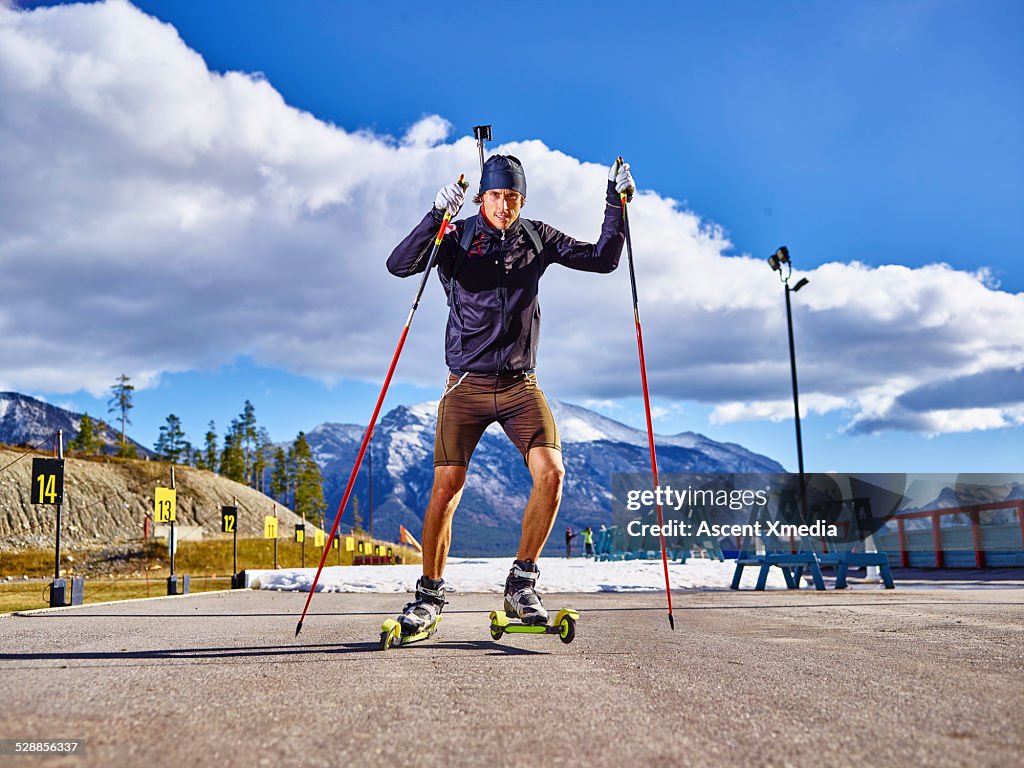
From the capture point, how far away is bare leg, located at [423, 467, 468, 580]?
5434mm

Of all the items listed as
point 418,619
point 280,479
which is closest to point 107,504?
point 280,479

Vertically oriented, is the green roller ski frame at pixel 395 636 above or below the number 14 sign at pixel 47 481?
below

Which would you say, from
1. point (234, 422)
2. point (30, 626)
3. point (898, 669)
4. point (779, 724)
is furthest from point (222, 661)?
point (234, 422)

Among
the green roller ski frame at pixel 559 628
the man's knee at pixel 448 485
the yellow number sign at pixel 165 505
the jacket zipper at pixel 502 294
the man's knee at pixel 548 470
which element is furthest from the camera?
the yellow number sign at pixel 165 505

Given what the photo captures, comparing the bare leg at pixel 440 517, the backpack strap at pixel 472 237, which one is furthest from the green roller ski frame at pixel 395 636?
the backpack strap at pixel 472 237

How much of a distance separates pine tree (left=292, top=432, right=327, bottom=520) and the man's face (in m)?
127

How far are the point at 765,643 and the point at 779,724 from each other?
2780 millimetres

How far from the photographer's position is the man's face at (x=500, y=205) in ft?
18.7

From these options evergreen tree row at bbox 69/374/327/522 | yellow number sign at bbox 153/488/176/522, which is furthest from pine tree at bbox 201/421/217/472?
yellow number sign at bbox 153/488/176/522

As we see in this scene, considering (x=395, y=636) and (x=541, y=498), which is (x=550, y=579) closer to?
(x=541, y=498)

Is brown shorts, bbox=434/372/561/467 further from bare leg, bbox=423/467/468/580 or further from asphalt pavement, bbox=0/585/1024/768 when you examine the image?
asphalt pavement, bbox=0/585/1024/768

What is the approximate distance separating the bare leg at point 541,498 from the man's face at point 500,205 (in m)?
1.47

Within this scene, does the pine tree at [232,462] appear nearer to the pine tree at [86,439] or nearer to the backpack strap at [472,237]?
the pine tree at [86,439]

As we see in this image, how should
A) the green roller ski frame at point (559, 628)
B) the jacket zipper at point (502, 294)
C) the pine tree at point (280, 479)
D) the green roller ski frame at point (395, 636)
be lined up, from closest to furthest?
the green roller ski frame at point (395, 636) → the green roller ski frame at point (559, 628) → the jacket zipper at point (502, 294) → the pine tree at point (280, 479)
